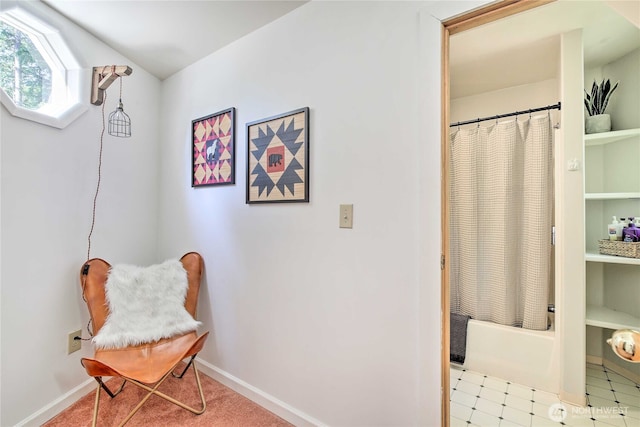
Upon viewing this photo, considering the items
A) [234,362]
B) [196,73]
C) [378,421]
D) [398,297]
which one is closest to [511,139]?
[398,297]

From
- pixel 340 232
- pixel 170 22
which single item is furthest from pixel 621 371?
pixel 170 22

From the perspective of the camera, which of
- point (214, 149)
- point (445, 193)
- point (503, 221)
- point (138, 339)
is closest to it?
point (445, 193)

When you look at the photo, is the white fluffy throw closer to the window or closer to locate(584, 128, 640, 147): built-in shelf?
the window

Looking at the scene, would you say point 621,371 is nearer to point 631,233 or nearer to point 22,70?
point 631,233

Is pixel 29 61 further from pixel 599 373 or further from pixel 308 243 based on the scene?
pixel 599 373

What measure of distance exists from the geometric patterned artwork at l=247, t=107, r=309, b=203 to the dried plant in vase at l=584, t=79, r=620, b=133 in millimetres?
1941

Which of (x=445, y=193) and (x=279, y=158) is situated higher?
(x=279, y=158)

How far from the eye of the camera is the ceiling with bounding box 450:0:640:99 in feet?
5.26

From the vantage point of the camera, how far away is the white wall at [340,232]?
120 centimetres

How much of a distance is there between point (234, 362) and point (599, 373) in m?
2.58

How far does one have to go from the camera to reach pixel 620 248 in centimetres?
175

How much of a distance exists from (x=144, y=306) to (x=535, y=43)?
3129 mm

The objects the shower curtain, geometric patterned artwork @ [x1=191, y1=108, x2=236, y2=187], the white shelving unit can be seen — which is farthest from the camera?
the shower curtain

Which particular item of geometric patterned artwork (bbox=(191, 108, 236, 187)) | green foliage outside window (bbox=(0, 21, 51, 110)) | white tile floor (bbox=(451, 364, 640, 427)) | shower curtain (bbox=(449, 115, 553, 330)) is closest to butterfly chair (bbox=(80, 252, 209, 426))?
geometric patterned artwork (bbox=(191, 108, 236, 187))
